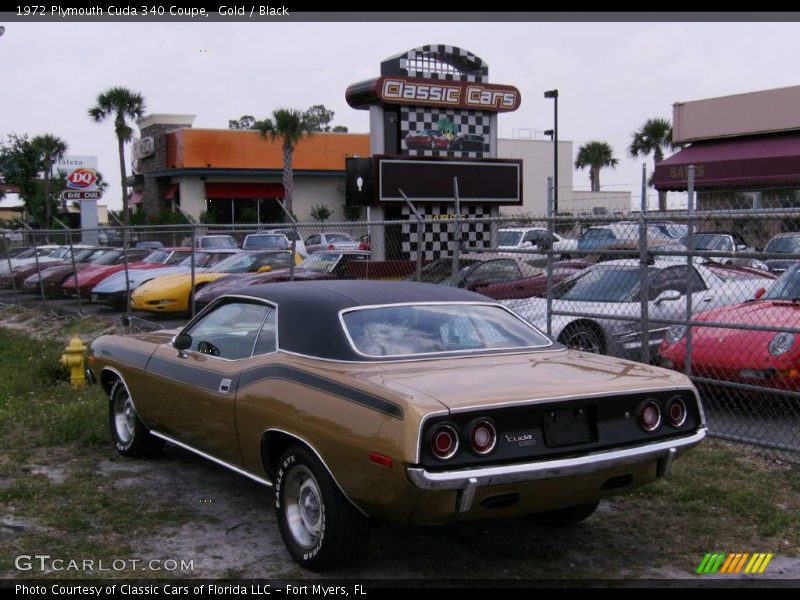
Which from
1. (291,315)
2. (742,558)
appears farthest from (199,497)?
(742,558)

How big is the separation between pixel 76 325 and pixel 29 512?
9990mm

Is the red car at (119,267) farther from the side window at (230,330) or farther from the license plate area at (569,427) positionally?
the license plate area at (569,427)

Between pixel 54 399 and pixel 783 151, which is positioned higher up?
pixel 783 151

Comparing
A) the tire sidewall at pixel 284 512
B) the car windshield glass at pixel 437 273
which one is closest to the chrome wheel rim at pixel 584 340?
the car windshield glass at pixel 437 273

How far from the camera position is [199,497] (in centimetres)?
595

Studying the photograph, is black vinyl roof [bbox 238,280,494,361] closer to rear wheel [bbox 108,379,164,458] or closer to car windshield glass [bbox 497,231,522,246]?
rear wheel [bbox 108,379,164,458]

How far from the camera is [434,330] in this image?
5211 millimetres

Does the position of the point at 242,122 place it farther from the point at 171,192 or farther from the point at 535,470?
the point at 535,470

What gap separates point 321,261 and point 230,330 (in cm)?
824

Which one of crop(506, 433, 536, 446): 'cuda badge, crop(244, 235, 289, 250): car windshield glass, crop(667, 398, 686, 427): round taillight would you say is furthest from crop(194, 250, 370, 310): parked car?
crop(244, 235, 289, 250): car windshield glass

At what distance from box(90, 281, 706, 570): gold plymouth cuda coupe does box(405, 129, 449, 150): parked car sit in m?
12.5

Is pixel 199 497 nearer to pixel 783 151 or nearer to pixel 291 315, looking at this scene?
pixel 291 315

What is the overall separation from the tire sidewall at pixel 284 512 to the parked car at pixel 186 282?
29.6 ft

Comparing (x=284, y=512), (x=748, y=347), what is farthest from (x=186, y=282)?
(x=284, y=512)
